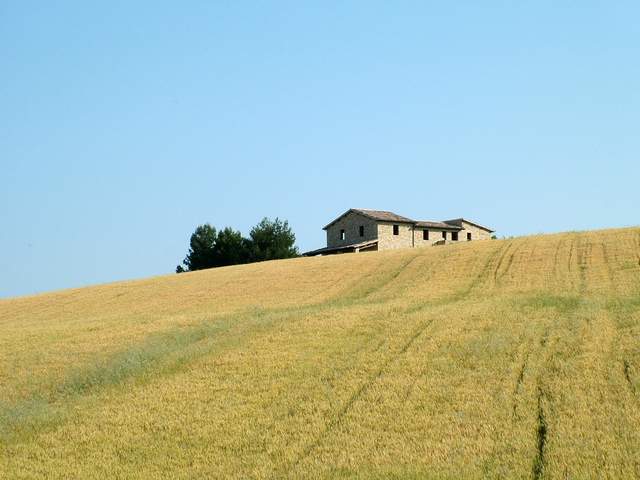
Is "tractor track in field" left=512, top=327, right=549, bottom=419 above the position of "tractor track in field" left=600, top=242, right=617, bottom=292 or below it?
below

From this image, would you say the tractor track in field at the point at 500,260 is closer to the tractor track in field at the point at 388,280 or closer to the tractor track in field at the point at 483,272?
the tractor track in field at the point at 483,272

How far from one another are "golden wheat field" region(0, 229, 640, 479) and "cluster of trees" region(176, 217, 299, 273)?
63389 mm

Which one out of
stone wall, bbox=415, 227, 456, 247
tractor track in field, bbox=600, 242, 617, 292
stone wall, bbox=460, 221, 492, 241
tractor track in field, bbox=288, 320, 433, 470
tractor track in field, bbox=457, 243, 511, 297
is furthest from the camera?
stone wall, bbox=460, 221, 492, 241

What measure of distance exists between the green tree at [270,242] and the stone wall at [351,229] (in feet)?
47.8

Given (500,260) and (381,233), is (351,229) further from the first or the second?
(500,260)

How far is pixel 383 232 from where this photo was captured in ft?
266

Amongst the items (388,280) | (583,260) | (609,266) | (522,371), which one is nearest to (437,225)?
(388,280)

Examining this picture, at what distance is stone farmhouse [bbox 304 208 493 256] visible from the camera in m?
80.8

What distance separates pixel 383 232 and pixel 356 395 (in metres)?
61.4

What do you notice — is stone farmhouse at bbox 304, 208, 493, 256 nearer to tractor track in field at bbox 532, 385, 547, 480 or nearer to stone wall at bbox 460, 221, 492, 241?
stone wall at bbox 460, 221, 492, 241

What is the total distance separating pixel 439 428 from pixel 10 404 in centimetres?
1300

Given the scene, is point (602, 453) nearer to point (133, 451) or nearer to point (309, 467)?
point (309, 467)

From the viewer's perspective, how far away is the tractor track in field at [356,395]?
1694 cm

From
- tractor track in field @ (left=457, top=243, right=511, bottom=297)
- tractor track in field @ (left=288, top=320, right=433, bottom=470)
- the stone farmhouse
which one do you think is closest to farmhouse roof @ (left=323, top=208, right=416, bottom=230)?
the stone farmhouse
